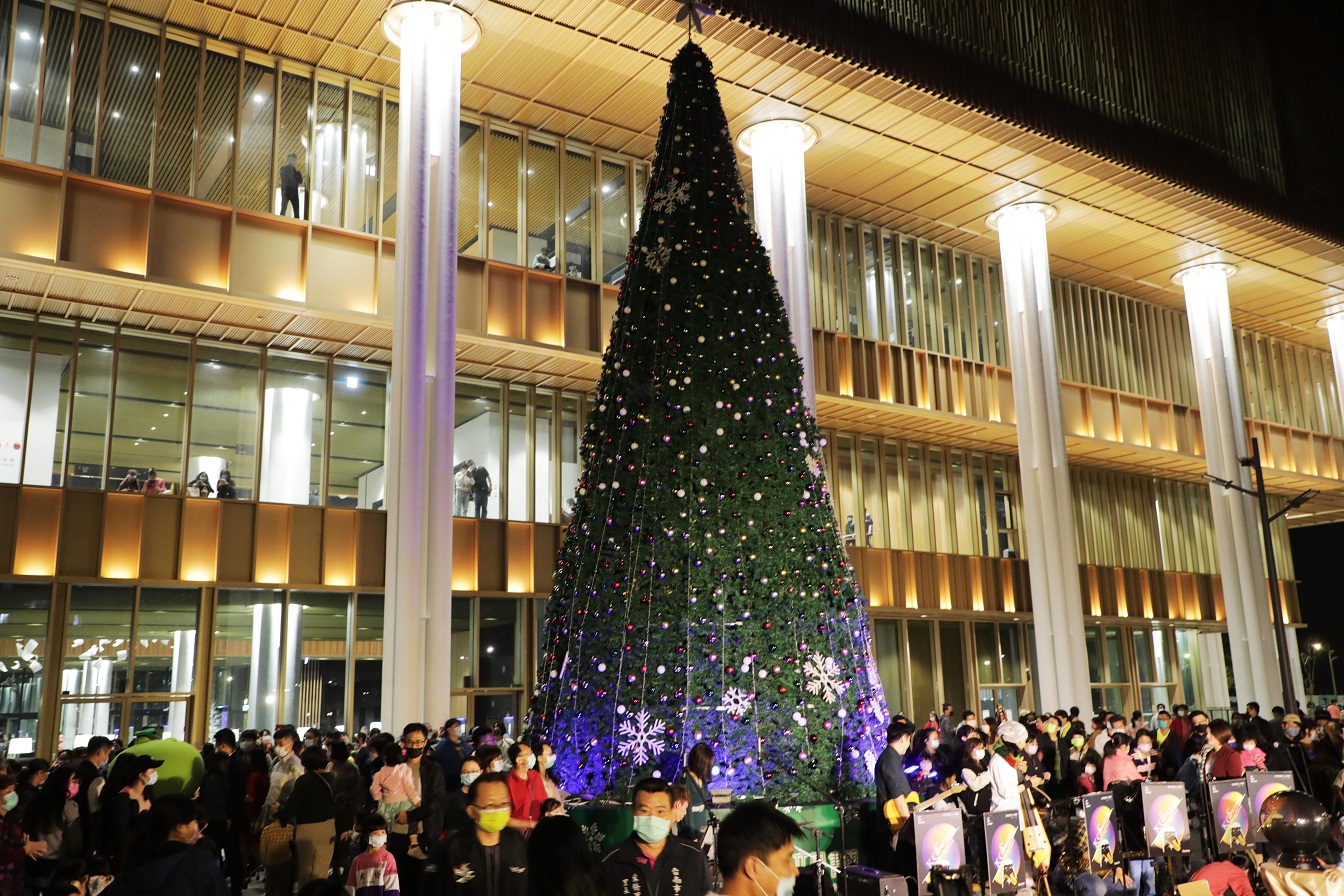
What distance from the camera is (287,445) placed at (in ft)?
62.0

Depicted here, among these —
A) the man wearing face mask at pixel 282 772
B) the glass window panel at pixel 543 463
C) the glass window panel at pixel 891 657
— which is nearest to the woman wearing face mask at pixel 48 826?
the man wearing face mask at pixel 282 772

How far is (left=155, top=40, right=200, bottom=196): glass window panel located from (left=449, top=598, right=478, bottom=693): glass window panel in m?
8.18

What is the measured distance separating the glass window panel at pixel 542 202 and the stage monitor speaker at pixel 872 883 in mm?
14363

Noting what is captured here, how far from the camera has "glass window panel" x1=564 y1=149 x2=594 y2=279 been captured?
21.1m

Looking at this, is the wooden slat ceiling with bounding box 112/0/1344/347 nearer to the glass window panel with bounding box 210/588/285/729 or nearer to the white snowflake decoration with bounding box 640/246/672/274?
the white snowflake decoration with bounding box 640/246/672/274

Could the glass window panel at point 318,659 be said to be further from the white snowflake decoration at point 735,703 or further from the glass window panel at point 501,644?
the white snowflake decoration at point 735,703

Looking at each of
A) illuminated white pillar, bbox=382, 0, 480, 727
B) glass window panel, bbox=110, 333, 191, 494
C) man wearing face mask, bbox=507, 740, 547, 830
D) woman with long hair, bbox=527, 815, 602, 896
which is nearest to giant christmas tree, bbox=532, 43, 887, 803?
man wearing face mask, bbox=507, 740, 547, 830

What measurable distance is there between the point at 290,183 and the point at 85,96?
3.11 metres

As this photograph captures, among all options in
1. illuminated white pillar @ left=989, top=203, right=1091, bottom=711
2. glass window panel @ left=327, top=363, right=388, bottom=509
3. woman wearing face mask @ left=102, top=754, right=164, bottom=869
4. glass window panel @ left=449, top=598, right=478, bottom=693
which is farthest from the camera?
illuminated white pillar @ left=989, top=203, right=1091, bottom=711

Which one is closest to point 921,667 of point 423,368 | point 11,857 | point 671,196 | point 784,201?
point 784,201

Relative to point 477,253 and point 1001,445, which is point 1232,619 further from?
point 477,253

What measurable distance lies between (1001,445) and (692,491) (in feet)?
67.4

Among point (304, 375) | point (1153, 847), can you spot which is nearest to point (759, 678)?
point (1153, 847)

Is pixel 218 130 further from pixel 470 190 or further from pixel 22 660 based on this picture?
pixel 22 660
